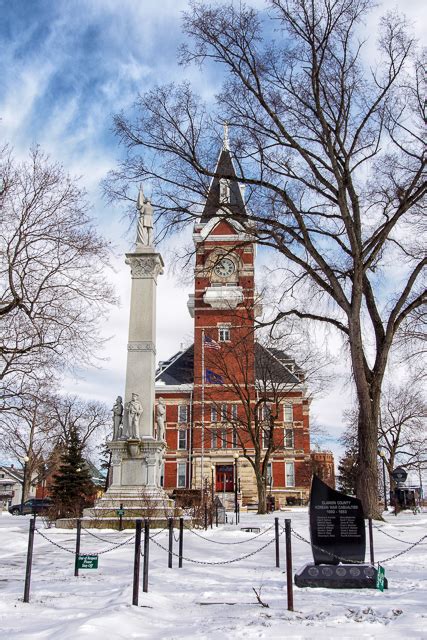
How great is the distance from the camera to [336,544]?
30.2 feet

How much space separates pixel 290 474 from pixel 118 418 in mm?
38148

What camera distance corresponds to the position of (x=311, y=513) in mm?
9438

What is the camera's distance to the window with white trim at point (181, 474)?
57.1m

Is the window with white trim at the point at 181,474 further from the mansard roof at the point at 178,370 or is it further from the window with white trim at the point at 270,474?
the mansard roof at the point at 178,370

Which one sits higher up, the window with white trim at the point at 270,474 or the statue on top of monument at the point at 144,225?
the statue on top of monument at the point at 144,225

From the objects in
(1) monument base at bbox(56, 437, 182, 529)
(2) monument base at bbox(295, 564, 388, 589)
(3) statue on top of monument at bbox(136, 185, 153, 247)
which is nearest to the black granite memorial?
(2) monument base at bbox(295, 564, 388, 589)

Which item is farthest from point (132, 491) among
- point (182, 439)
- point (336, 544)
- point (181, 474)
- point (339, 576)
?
point (182, 439)

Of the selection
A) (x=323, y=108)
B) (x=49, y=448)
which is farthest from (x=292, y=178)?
(x=49, y=448)

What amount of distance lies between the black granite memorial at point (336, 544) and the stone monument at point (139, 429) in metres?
10.9

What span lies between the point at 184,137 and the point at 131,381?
9190mm

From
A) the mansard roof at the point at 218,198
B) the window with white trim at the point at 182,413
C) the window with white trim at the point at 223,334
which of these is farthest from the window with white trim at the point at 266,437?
the mansard roof at the point at 218,198

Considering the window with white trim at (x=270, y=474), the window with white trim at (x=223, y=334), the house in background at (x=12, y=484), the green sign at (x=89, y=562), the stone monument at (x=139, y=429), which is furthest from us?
the house in background at (x=12, y=484)

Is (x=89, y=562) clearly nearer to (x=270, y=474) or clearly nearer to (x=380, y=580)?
(x=380, y=580)

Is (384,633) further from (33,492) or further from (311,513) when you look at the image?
(33,492)
